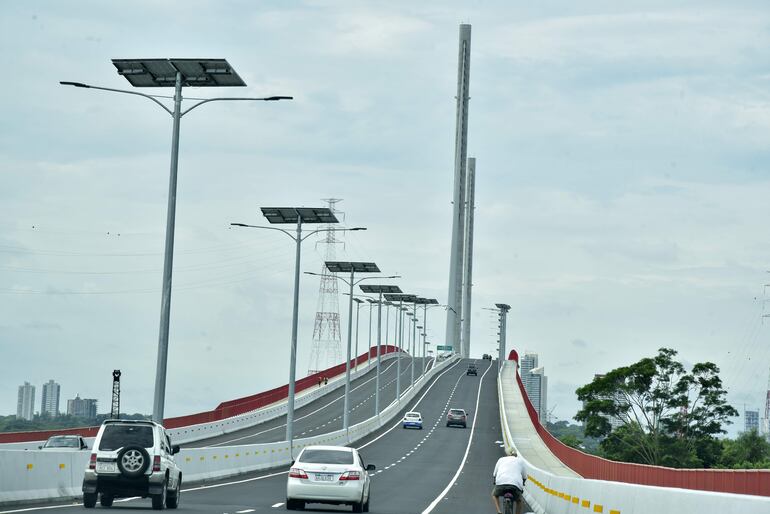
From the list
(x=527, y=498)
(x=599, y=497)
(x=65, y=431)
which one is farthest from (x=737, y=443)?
(x=599, y=497)

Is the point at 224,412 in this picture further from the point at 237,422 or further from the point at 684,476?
the point at 684,476

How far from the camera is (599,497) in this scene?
60.1 feet

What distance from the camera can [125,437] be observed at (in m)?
26.4

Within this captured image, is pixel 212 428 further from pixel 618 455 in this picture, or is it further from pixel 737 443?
pixel 737 443

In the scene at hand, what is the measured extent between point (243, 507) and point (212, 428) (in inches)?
2177

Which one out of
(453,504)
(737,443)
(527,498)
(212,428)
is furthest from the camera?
(737,443)

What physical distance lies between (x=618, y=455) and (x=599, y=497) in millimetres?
100021

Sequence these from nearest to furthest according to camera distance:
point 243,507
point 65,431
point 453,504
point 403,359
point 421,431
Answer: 1. point 243,507
2. point 453,504
3. point 65,431
4. point 421,431
5. point 403,359

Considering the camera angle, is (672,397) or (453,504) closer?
(453,504)

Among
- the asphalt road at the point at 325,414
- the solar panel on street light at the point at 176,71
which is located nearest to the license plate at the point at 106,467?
the solar panel on street light at the point at 176,71

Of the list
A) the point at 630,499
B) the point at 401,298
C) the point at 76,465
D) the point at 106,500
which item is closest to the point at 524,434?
the point at 401,298

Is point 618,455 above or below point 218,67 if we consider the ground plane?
below

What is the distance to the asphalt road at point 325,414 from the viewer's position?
3213 inches

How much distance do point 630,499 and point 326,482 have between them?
14.7 meters
